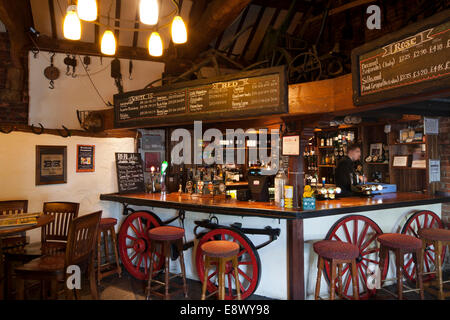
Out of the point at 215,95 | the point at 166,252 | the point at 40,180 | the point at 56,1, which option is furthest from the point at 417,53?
the point at 56,1

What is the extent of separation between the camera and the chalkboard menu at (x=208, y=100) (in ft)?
10.7

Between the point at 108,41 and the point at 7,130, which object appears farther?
the point at 7,130

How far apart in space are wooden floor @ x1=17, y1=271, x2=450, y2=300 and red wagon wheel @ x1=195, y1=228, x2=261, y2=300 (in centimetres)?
18

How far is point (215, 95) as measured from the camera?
11.9 ft

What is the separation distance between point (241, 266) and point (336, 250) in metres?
1.18

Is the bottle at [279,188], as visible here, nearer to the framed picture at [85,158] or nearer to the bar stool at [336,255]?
the bar stool at [336,255]

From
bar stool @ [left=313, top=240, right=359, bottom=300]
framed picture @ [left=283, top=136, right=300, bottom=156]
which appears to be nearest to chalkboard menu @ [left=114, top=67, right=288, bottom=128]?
framed picture @ [left=283, top=136, right=300, bottom=156]

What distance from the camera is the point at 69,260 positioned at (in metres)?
2.50

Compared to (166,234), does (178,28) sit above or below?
above

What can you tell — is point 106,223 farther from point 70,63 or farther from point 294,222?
point 70,63

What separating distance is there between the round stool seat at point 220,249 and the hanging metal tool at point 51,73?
4.34 meters

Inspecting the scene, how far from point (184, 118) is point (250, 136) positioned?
314cm
